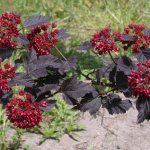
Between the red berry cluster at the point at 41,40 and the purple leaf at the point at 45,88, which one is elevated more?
the red berry cluster at the point at 41,40

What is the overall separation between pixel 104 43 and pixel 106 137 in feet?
5.63

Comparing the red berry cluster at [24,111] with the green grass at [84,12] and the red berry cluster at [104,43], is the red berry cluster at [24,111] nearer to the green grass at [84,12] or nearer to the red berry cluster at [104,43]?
the red berry cluster at [104,43]

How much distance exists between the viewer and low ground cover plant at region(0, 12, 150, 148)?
5.16 ft

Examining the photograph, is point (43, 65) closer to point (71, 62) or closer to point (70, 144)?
point (71, 62)

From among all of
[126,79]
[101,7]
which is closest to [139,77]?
[126,79]

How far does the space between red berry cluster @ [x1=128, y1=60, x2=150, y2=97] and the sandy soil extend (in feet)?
5.62

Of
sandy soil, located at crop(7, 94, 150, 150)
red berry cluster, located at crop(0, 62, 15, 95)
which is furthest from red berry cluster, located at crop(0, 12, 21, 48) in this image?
sandy soil, located at crop(7, 94, 150, 150)

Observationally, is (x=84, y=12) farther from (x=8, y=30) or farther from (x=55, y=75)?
(x=8, y=30)

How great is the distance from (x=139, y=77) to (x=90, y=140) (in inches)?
71.6

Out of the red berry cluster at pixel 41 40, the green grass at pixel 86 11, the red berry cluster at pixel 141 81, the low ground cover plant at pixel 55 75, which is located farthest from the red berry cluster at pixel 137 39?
the green grass at pixel 86 11

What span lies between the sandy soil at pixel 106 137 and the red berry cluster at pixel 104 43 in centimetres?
162

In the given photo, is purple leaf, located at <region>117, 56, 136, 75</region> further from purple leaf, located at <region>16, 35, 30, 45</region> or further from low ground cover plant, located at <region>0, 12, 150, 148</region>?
purple leaf, located at <region>16, 35, 30, 45</region>

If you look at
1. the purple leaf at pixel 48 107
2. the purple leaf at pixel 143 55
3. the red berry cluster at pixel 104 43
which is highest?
the red berry cluster at pixel 104 43

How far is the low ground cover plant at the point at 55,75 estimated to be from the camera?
157 centimetres
